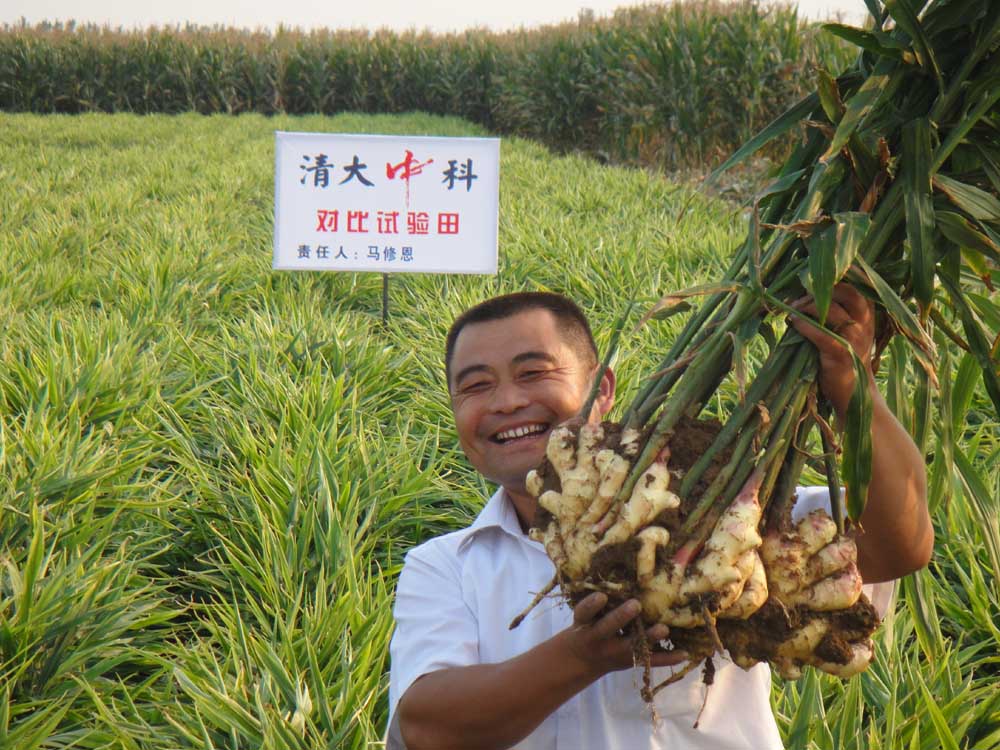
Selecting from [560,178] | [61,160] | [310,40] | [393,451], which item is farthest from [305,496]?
[310,40]

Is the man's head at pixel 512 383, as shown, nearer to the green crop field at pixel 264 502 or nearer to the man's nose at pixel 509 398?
the man's nose at pixel 509 398

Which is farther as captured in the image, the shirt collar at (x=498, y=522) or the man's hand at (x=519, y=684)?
the shirt collar at (x=498, y=522)

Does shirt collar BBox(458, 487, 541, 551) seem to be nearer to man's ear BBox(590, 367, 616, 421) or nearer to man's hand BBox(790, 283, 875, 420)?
man's ear BBox(590, 367, 616, 421)

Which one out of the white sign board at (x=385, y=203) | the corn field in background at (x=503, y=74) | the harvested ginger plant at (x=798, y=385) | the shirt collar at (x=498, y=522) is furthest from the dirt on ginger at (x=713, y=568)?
the corn field in background at (x=503, y=74)

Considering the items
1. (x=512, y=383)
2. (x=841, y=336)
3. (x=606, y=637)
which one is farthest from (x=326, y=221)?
(x=606, y=637)

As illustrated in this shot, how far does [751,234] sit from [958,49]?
453 millimetres

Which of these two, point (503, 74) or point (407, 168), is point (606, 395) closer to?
point (407, 168)

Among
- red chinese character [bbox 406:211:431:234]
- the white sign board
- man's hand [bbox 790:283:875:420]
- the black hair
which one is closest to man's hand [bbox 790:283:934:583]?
man's hand [bbox 790:283:875:420]

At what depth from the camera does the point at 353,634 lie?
7.52 ft

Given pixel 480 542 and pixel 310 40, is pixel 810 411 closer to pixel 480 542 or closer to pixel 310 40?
pixel 480 542

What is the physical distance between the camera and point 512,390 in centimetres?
176

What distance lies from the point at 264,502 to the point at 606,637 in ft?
5.75

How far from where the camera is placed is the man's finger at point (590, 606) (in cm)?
119

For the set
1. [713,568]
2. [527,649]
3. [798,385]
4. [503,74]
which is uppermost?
[503,74]
